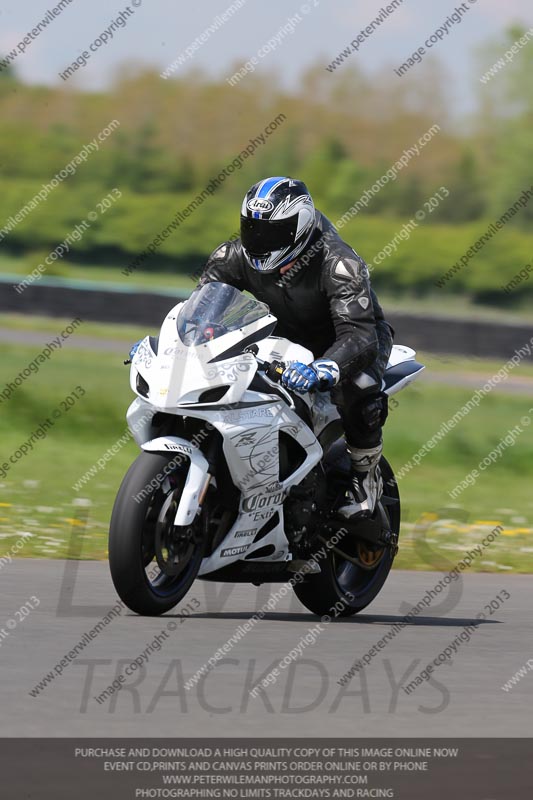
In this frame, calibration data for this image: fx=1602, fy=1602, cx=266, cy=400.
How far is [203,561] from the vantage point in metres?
7.14

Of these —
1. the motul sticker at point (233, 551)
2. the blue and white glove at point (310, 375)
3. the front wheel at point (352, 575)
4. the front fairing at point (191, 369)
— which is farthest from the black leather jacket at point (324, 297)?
the motul sticker at point (233, 551)

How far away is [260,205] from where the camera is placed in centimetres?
747

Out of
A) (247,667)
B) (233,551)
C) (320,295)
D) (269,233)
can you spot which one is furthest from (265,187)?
(247,667)

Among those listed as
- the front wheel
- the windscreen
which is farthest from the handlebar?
the front wheel

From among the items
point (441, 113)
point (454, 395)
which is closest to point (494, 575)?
point (454, 395)

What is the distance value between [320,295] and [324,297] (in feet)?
0.09

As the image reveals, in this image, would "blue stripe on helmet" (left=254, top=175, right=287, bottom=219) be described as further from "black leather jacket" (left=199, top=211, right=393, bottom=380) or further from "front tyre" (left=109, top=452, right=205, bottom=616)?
"front tyre" (left=109, top=452, right=205, bottom=616)

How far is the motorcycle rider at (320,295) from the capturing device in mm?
7461

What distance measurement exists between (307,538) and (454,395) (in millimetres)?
17676

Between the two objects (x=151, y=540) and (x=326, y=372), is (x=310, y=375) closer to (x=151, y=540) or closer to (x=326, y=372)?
(x=326, y=372)

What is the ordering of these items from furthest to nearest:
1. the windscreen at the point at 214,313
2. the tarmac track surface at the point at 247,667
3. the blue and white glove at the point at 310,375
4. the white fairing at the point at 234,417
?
the windscreen at the point at 214,313 < the blue and white glove at the point at 310,375 < the white fairing at the point at 234,417 < the tarmac track surface at the point at 247,667

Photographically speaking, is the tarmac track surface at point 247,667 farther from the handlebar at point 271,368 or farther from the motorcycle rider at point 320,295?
the handlebar at point 271,368
